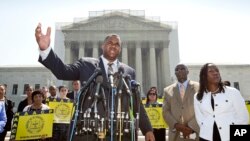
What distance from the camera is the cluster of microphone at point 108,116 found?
2316mm

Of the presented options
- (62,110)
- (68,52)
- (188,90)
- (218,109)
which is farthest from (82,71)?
(68,52)

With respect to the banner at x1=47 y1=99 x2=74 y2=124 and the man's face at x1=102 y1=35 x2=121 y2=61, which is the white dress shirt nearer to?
the man's face at x1=102 y1=35 x2=121 y2=61

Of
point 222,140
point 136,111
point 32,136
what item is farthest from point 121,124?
point 32,136

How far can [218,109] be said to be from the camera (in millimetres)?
4117

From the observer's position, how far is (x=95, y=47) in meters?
54.1

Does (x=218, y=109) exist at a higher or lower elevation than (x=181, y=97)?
lower

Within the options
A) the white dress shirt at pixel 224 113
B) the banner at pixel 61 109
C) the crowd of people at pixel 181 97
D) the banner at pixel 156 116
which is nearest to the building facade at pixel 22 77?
the banner at pixel 61 109

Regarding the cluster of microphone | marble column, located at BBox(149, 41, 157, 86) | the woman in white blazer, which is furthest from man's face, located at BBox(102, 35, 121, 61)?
marble column, located at BBox(149, 41, 157, 86)

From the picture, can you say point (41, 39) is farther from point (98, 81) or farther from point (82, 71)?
point (98, 81)

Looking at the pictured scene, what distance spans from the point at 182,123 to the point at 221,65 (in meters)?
49.7

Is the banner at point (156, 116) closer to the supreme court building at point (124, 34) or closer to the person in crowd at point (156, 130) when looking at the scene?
the person in crowd at point (156, 130)

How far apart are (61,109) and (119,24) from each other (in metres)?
46.8

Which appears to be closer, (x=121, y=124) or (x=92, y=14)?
(x=121, y=124)

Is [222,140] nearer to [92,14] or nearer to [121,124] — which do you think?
[121,124]
